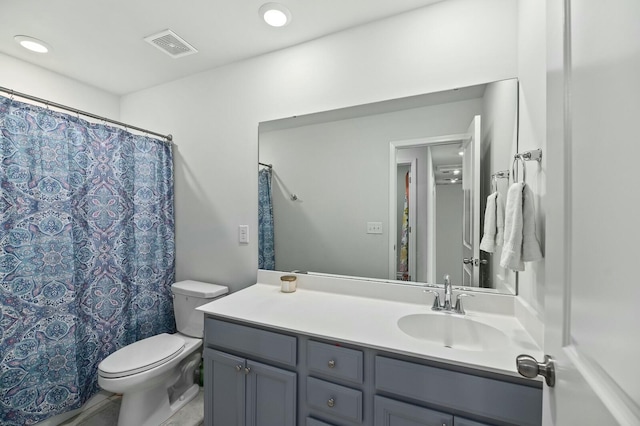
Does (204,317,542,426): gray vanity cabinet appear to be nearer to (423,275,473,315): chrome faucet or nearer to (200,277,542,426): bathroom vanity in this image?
(200,277,542,426): bathroom vanity

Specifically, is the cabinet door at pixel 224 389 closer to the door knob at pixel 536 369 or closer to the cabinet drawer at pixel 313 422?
the cabinet drawer at pixel 313 422

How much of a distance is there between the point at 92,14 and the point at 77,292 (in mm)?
1686

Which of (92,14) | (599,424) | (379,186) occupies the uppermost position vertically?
(92,14)

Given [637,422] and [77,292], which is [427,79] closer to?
[637,422]

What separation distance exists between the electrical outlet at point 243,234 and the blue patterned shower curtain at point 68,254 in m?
0.74

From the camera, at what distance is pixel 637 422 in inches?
13.1

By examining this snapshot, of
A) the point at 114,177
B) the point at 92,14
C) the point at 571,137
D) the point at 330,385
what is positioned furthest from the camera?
the point at 114,177

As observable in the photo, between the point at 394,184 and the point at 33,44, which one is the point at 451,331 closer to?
the point at 394,184

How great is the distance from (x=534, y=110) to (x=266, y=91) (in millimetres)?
1582

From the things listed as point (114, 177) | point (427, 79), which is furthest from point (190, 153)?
point (427, 79)

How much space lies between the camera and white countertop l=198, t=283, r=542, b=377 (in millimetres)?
939

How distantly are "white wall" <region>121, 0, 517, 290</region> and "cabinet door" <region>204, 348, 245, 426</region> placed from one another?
0.64 metres

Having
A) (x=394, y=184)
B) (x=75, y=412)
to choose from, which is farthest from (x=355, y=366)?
(x=75, y=412)

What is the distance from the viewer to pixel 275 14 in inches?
60.2
